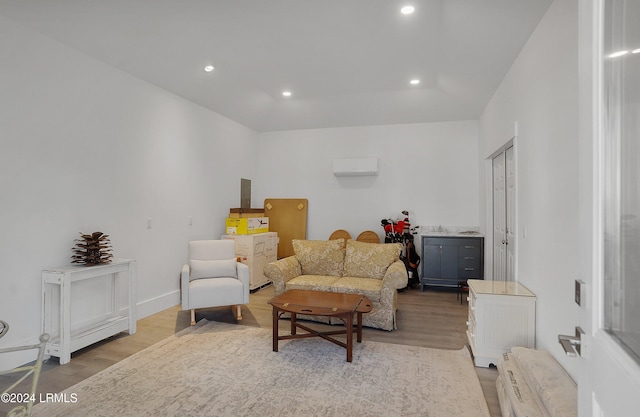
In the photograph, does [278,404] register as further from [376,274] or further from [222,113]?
[222,113]

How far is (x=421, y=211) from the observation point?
6.04 meters

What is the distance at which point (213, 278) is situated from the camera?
4.17 meters

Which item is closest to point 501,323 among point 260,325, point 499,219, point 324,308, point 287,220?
point 324,308

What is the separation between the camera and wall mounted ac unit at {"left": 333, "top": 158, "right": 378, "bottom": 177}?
19.9 feet

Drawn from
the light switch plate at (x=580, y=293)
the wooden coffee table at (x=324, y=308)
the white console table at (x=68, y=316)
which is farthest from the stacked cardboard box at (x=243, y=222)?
the light switch plate at (x=580, y=293)

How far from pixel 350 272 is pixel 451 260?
1.96m

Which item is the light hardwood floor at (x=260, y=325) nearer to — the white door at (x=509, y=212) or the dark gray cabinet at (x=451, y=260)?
the dark gray cabinet at (x=451, y=260)

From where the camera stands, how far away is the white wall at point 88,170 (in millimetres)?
2844

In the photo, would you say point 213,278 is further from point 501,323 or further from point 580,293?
point 580,293

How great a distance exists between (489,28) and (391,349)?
115 inches

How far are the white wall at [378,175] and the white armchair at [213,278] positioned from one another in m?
2.48

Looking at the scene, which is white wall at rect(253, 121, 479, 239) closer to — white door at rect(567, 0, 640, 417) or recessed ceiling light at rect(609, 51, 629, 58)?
white door at rect(567, 0, 640, 417)

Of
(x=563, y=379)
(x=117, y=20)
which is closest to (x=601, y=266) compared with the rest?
(x=563, y=379)

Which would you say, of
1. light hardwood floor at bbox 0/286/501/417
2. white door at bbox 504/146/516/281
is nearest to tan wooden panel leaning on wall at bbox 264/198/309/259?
light hardwood floor at bbox 0/286/501/417
